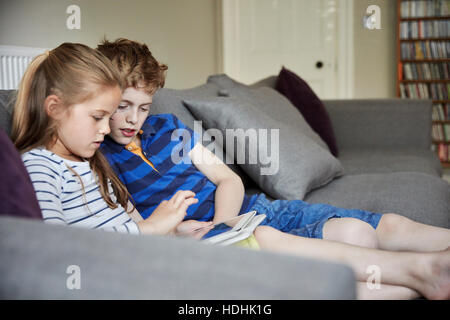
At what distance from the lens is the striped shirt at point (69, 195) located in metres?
0.83

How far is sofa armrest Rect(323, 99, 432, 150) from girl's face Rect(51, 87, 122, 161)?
6.54 feet

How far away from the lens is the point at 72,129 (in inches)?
37.0

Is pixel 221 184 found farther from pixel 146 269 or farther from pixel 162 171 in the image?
pixel 146 269

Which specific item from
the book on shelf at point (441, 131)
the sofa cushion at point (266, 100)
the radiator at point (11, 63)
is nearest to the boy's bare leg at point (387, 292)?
the sofa cushion at point (266, 100)

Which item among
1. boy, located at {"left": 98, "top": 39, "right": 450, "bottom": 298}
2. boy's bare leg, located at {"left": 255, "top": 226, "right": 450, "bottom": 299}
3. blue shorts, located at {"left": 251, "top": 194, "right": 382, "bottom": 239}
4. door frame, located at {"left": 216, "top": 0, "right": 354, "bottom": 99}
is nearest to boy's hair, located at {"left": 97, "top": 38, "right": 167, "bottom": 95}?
boy, located at {"left": 98, "top": 39, "right": 450, "bottom": 298}

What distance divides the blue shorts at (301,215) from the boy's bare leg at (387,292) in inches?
9.9

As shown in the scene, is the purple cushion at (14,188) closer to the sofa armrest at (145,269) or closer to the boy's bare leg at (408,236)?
the sofa armrest at (145,269)

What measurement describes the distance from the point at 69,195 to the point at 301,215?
57cm

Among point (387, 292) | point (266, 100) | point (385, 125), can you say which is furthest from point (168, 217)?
point (385, 125)

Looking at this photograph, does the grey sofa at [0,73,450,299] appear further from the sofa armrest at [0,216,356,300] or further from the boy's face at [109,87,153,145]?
the boy's face at [109,87,153,145]

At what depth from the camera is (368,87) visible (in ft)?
16.0
